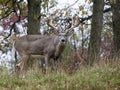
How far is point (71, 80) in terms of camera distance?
10172 millimetres

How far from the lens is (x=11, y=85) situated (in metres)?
10.2

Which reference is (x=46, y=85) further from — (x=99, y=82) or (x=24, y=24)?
(x=24, y=24)

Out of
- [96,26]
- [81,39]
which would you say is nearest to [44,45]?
[96,26]

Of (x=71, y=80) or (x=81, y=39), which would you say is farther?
(x=81, y=39)

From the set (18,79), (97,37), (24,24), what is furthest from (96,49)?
(24,24)

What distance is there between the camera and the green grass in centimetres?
978

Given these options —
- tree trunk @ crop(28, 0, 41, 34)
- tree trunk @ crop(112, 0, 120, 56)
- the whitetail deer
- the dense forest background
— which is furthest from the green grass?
tree trunk @ crop(28, 0, 41, 34)

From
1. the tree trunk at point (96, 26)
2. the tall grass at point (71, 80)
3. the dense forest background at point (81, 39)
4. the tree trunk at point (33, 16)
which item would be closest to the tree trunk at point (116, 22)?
the dense forest background at point (81, 39)

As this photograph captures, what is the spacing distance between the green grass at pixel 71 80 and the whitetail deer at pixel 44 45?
13.5ft

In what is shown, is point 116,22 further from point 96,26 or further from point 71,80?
point 71,80

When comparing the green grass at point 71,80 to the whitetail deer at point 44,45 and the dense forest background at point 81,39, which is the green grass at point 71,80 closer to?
the dense forest background at point 81,39

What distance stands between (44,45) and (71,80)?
242 inches

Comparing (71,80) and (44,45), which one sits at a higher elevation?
(44,45)

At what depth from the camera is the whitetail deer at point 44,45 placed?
1535 centimetres
